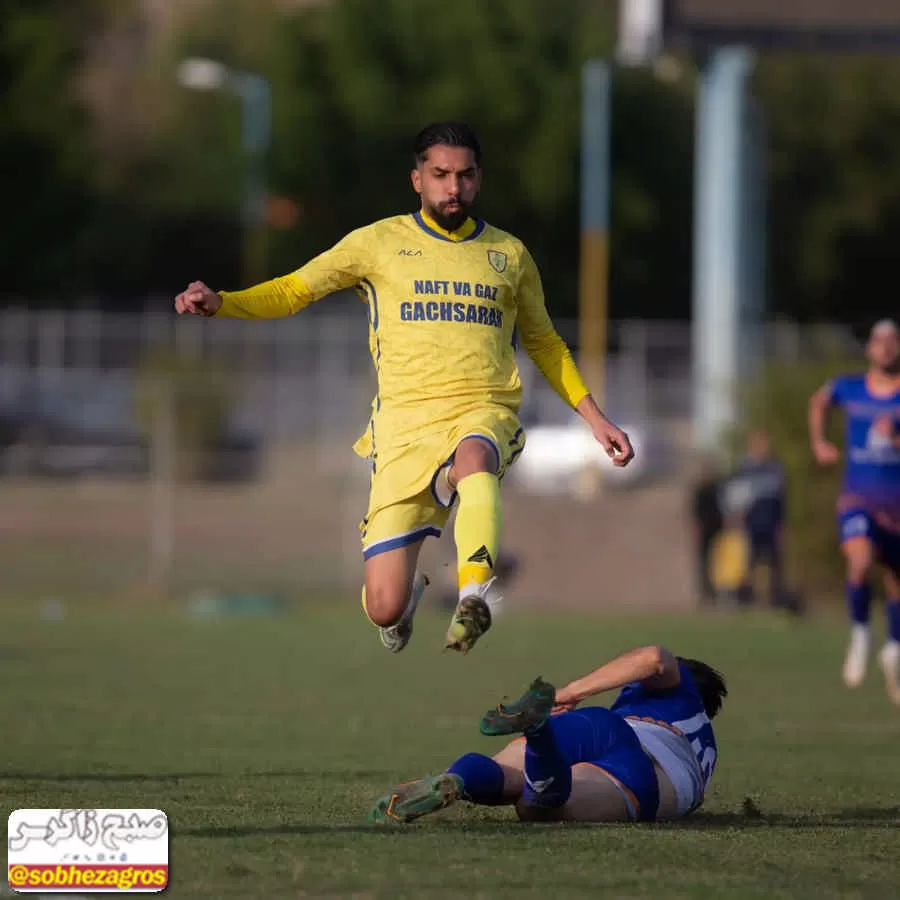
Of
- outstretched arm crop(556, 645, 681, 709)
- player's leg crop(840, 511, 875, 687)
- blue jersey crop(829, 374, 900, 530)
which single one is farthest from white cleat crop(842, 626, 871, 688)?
outstretched arm crop(556, 645, 681, 709)

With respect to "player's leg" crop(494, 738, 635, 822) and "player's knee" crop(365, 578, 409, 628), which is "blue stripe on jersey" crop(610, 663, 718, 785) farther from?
"player's knee" crop(365, 578, 409, 628)

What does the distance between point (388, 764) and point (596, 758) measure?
2.34 m

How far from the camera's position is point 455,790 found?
693cm

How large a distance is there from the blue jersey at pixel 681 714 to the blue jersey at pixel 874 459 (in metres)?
6.25

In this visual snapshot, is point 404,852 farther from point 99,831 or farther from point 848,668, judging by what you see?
point 848,668

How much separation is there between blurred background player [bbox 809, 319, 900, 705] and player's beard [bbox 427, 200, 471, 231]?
5.84 m

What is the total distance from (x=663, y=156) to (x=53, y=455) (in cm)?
2694

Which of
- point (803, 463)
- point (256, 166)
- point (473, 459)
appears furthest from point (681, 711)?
point (256, 166)

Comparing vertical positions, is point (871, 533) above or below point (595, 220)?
below

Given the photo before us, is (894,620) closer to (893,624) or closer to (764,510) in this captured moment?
(893,624)

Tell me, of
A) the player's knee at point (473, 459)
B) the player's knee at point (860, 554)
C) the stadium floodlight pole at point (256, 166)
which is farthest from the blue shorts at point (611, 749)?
the stadium floodlight pole at point (256, 166)

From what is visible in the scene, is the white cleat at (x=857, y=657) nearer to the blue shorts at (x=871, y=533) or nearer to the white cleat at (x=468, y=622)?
the blue shorts at (x=871, y=533)

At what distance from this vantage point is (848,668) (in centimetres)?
1399

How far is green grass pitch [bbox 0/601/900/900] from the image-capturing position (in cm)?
626
